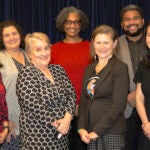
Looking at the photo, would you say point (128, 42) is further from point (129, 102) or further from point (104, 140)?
point (104, 140)

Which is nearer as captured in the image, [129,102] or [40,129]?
[40,129]

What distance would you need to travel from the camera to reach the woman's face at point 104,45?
8.02ft

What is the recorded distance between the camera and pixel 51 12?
4.19m

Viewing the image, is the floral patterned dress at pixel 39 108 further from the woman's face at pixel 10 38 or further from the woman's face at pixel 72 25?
the woman's face at pixel 72 25

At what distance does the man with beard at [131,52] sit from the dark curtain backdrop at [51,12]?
87cm

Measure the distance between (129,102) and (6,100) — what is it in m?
1.15

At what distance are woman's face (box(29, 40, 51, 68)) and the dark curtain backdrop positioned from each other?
1.79m

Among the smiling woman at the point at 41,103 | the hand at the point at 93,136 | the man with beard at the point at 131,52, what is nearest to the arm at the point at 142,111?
the man with beard at the point at 131,52

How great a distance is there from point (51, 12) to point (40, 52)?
Answer: 1916 millimetres

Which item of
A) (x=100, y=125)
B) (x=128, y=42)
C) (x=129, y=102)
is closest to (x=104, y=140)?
(x=100, y=125)

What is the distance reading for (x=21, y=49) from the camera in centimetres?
307

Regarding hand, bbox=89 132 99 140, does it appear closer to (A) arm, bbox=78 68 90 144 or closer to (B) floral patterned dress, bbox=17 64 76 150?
(A) arm, bbox=78 68 90 144

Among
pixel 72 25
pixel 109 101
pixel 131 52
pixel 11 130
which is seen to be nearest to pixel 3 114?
pixel 11 130

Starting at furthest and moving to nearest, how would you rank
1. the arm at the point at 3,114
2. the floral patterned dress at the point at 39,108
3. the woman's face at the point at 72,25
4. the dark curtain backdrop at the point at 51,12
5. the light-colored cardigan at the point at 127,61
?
1. the dark curtain backdrop at the point at 51,12
2. the woman's face at the point at 72,25
3. the light-colored cardigan at the point at 127,61
4. the arm at the point at 3,114
5. the floral patterned dress at the point at 39,108
